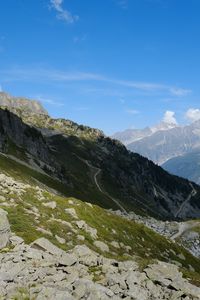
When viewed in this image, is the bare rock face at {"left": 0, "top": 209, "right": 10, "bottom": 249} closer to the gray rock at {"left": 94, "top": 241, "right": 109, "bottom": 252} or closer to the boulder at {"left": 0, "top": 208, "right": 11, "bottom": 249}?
the boulder at {"left": 0, "top": 208, "right": 11, "bottom": 249}

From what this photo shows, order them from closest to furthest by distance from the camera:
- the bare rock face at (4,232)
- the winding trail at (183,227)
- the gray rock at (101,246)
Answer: the bare rock face at (4,232) → the gray rock at (101,246) → the winding trail at (183,227)

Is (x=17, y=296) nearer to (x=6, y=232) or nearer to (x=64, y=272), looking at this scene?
(x=64, y=272)

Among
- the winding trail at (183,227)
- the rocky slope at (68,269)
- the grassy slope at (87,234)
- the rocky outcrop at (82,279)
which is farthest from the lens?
the winding trail at (183,227)

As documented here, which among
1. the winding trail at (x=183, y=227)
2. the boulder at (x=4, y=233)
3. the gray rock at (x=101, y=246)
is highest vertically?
the boulder at (x=4, y=233)

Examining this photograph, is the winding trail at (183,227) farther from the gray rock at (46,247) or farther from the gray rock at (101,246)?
the gray rock at (46,247)

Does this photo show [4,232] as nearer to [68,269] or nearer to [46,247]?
[46,247]

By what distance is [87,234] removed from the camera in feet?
181

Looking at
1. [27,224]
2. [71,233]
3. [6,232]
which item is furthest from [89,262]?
[71,233]

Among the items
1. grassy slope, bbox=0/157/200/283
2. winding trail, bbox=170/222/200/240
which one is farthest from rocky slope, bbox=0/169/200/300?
winding trail, bbox=170/222/200/240

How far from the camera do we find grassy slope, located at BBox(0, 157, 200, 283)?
155 feet

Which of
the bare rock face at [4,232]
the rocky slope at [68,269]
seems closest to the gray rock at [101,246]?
the rocky slope at [68,269]

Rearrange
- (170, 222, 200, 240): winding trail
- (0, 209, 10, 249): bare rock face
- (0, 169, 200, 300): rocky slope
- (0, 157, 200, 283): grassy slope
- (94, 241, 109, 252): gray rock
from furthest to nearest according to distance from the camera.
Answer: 1. (170, 222, 200, 240): winding trail
2. (94, 241, 109, 252): gray rock
3. (0, 157, 200, 283): grassy slope
4. (0, 209, 10, 249): bare rock face
5. (0, 169, 200, 300): rocky slope

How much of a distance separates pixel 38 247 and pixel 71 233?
1805 cm

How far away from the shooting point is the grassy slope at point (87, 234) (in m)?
47.2
